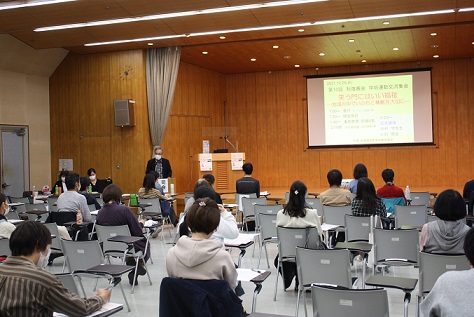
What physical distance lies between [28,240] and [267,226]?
14.9 ft

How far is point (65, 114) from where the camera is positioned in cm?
1462

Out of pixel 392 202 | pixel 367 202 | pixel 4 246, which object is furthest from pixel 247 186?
Result: pixel 4 246

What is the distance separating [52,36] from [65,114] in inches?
120

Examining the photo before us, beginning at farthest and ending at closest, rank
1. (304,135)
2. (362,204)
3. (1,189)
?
(304,135) < (1,189) < (362,204)

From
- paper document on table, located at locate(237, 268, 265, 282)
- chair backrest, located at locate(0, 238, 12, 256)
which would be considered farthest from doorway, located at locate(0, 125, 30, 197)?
paper document on table, located at locate(237, 268, 265, 282)

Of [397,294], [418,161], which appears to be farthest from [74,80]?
[397,294]

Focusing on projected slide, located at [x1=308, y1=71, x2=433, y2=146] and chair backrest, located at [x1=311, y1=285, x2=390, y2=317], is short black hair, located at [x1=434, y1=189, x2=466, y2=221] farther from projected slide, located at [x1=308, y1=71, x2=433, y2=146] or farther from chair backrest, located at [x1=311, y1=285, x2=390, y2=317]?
projected slide, located at [x1=308, y1=71, x2=433, y2=146]

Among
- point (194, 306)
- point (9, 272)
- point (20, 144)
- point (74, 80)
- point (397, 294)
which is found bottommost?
point (397, 294)

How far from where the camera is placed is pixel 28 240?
2914 mm

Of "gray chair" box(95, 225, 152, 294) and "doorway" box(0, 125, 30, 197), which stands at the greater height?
"doorway" box(0, 125, 30, 197)

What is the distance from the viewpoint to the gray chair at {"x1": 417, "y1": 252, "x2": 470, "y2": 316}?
4.15 metres

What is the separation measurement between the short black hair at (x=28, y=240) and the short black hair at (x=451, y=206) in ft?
9.81

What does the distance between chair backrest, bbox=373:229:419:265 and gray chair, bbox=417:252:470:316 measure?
1.22m

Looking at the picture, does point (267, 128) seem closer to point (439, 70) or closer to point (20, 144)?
point (439, 70)
